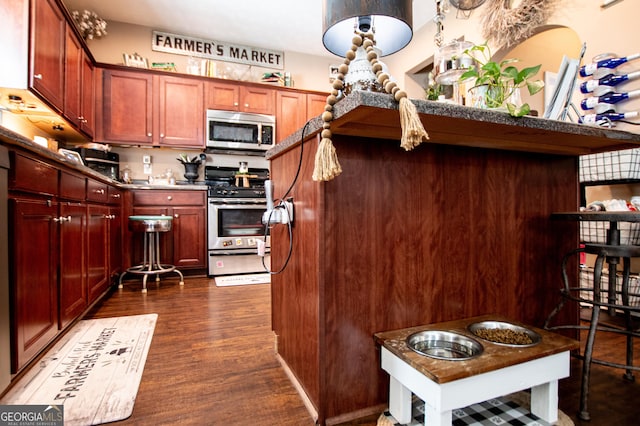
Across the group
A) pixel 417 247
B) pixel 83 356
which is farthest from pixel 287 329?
pixel 83 356

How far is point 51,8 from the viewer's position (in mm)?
2418

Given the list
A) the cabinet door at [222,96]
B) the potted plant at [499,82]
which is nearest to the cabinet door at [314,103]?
the cabinet door at [222,96]

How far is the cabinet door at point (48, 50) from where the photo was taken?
2184 mm

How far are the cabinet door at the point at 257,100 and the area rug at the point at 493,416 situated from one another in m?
3.75

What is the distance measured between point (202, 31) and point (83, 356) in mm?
3816

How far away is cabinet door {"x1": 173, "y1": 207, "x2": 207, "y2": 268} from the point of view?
3500 millimetres

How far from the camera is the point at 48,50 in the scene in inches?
94.3

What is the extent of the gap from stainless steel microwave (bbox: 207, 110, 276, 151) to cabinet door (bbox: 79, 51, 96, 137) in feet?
3.79

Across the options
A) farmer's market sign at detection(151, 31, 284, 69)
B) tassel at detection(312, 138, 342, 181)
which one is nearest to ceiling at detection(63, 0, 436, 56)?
farmer's market sign at detection(151, 31, 284, 69)

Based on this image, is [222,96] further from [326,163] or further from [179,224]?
[326,163]

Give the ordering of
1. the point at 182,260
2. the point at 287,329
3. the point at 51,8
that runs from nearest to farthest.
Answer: the point at 287,329 < the point at 51,8 < the point at 182,260

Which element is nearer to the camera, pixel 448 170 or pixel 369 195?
pixel 369 195

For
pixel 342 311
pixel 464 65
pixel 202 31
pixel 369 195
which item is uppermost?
pixel 202 31

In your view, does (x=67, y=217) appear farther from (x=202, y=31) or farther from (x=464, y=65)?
(x=202, y=31)
